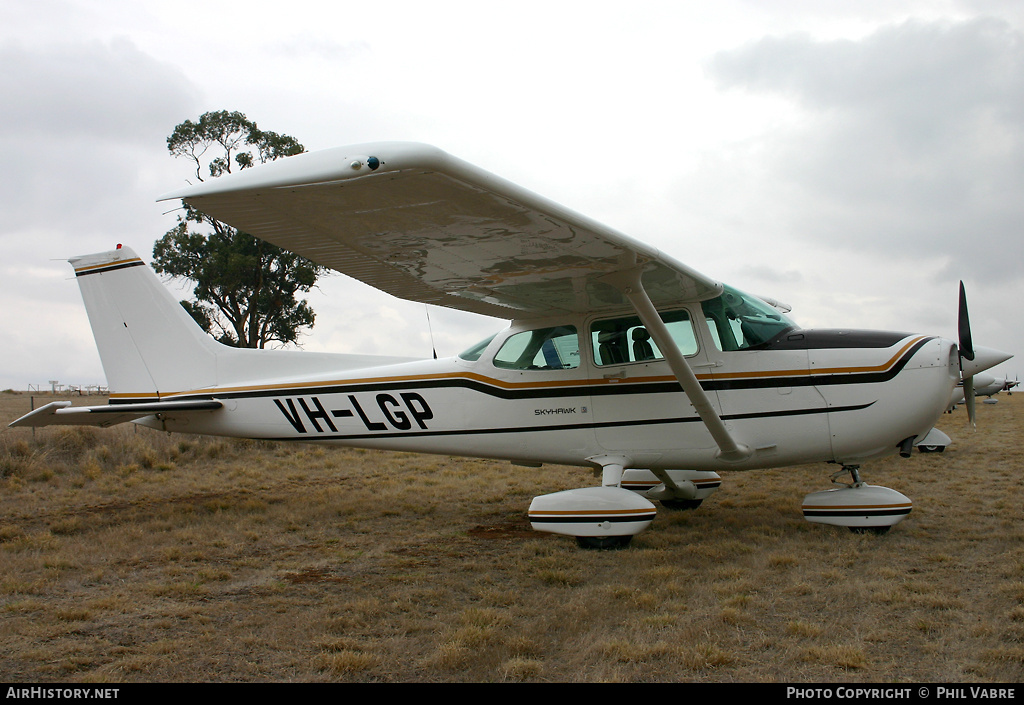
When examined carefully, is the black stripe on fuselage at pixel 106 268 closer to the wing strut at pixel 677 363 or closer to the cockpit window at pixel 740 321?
the wing strut at pixel 677 363

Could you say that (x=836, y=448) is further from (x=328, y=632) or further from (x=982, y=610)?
(x=328, y=632)

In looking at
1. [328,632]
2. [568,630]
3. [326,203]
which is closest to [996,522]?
[568,630]

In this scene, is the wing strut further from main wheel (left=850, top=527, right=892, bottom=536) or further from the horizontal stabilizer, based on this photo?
the horizontal stabilizer

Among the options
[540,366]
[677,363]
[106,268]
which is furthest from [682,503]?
[106,268]

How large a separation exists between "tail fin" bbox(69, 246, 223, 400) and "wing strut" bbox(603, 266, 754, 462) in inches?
200

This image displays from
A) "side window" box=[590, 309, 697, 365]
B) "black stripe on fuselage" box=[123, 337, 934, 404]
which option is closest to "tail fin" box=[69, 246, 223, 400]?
"black stripe on fuselage" box=[123, 337, 934, 404]

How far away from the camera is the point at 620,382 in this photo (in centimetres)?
606

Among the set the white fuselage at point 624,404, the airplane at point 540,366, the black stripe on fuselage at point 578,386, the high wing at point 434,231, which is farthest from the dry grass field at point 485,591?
the high wing at point 434,231

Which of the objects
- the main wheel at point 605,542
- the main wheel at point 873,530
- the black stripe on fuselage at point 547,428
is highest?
the black stripe on fuselage at point 547,428

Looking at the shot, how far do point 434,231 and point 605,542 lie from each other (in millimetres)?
3049

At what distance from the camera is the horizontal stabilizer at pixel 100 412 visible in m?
6.36

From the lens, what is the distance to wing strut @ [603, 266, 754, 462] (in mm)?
5023

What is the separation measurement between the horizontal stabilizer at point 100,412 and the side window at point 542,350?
3.41 m

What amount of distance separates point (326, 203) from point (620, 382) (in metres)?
3.48
